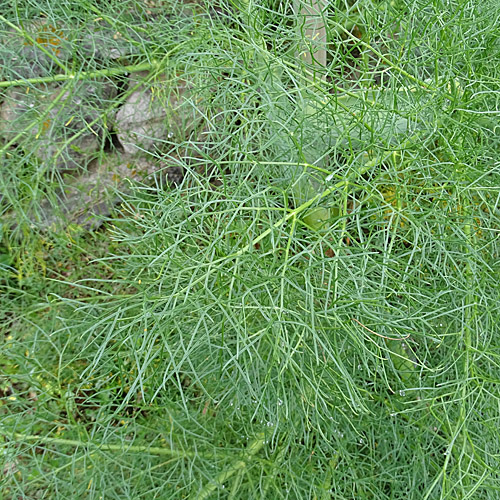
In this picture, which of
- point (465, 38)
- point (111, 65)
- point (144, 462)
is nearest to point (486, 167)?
point (465, 38)

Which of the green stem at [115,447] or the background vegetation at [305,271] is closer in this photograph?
the background vegetation at [305,271]

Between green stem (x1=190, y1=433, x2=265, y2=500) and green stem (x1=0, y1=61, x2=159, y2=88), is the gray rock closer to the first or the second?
green stem (x1=0, y1=61, x2=159, y2=88)

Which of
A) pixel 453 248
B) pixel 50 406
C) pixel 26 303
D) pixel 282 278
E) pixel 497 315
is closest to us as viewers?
pixel 282 278

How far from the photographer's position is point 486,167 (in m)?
1.56

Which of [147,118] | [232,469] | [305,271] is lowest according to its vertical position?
[232,469]

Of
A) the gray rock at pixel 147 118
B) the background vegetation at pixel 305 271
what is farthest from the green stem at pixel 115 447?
the gray rock at pixel 147 118

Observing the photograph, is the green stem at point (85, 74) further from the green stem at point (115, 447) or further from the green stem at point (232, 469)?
the green stem at point (232, 469)

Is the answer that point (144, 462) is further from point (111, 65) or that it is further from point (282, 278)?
point (111, 65)

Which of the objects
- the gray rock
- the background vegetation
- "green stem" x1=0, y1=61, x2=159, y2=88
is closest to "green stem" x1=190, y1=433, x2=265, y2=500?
the background vegetation

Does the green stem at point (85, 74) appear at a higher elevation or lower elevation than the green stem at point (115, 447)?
higher

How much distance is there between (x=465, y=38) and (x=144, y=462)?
1.94 metres

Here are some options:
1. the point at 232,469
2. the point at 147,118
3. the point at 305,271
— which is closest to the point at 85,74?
the point at 147,118

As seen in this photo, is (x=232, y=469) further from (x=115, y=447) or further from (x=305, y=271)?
(x=305, y=271)

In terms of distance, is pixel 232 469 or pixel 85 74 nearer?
pixel 232 469
